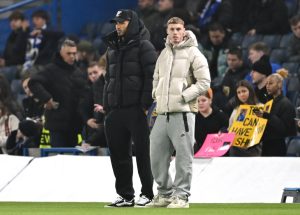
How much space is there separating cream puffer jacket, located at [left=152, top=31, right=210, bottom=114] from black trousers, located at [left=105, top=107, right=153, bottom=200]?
38cm

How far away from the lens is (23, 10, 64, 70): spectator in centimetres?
2370

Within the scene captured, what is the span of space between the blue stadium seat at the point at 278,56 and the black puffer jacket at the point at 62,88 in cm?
321

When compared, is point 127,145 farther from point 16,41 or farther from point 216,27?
point 16,41

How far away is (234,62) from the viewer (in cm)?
1892

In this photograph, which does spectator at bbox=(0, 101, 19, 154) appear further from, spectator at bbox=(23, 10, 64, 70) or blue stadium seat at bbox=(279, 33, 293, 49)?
blue stadium seat at bbox=(279, 33, 293, 49)

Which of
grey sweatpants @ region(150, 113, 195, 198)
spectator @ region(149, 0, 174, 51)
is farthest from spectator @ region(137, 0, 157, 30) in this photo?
grey sweatpants @ region(150, 113, 195, 198)

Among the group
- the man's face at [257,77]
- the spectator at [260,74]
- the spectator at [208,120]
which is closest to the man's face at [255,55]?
the spectator at [260,74]

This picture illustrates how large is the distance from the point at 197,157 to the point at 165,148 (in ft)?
6.66

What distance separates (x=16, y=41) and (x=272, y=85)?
9.14 meters

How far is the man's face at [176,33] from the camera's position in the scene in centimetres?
1396

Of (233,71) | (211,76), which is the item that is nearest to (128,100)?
(233,71)

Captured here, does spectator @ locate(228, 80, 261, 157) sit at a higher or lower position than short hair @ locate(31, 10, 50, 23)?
lower

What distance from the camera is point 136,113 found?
14234 millimetres

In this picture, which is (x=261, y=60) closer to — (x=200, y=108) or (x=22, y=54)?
(x=200, y=108)
